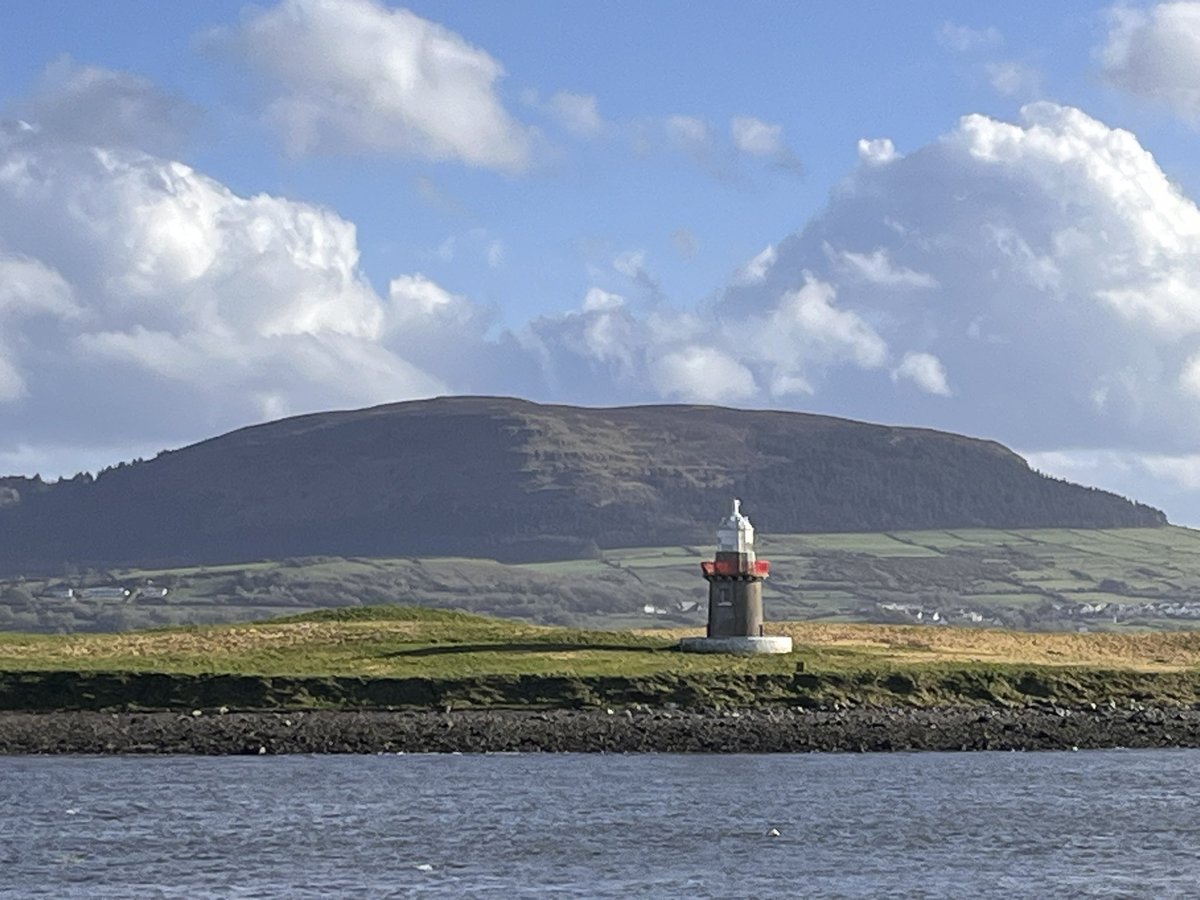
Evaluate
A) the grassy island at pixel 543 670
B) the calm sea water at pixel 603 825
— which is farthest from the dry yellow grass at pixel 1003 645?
the calm sea water at pixel 603 825

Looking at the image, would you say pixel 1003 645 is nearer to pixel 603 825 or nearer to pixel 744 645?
pixel 744 645

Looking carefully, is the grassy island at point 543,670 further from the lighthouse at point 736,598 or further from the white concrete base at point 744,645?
the lighthouse at point 736,598

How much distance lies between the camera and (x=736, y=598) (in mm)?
70625

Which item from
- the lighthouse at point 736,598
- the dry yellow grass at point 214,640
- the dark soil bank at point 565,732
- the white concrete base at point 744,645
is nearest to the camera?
the dark soil bank at point 565,732

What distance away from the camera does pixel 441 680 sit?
213 ft

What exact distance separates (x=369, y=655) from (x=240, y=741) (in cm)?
1172

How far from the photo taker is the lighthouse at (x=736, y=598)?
69688 millimetres

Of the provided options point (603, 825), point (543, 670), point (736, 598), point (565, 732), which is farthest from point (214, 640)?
point (603, 825)

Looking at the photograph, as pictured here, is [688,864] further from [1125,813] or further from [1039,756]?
[1039,756]

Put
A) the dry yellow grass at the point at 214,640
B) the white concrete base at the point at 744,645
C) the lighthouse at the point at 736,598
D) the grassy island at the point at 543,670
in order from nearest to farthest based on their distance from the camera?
the grassy island at the point at 543,670, the lighthouse at the point at 736,598, the white concrete base at the point at 744,645, the dry yellow grass at the point at 214,640

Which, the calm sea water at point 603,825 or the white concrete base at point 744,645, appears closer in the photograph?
the calm sea water at point 603,825

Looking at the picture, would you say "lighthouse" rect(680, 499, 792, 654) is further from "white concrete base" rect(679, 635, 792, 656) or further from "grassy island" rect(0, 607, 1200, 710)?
"grassy island" rect(0, 607, 1200, 710)

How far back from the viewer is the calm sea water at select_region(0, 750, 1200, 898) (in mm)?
40812

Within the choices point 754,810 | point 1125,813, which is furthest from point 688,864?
point 1125,813
